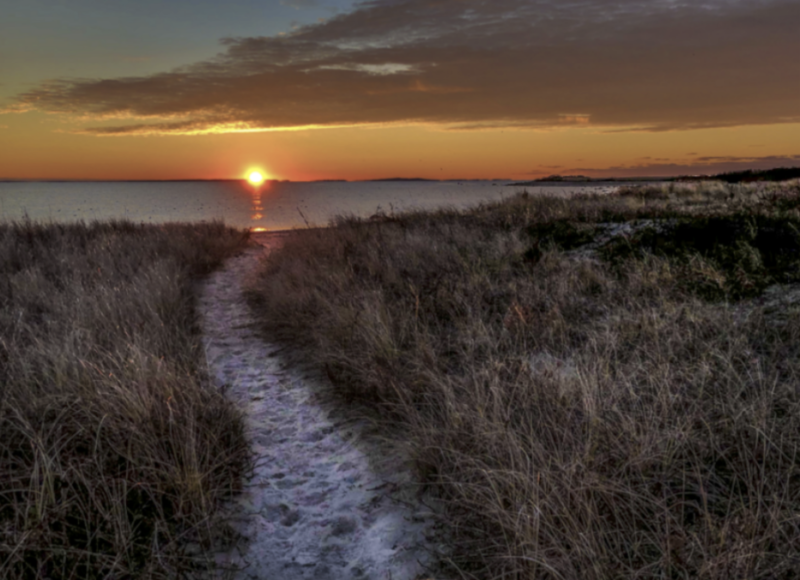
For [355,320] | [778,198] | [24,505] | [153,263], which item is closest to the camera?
[24,505]

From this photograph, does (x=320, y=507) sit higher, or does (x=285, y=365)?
(x=285, y=365)

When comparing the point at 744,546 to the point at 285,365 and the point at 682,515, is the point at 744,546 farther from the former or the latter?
the point at 285,365

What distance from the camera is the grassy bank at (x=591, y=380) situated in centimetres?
248

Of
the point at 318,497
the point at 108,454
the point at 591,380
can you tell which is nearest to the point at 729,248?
the point at 591,380

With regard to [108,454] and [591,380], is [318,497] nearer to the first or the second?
[108,454]

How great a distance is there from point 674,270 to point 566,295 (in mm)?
1773

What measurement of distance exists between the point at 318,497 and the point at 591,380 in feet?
7.50

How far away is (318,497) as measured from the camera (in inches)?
144

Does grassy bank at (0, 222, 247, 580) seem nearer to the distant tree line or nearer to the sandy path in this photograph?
the sandy path

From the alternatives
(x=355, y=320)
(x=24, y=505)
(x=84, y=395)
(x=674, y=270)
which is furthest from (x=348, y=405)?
(x=674, y=270)

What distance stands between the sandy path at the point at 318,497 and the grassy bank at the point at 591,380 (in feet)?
0.99

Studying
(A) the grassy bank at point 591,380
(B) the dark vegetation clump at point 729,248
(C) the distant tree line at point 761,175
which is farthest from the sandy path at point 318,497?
(C) the distant tree line at point 761,175

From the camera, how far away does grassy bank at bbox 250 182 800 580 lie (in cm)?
248

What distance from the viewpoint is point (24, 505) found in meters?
2.83
